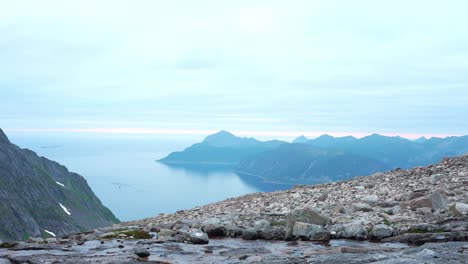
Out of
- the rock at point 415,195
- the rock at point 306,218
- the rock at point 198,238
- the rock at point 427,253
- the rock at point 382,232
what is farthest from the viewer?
the rock at point 415,195

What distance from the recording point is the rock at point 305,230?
20409 millimetres

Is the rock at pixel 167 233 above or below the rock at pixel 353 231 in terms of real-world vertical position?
below

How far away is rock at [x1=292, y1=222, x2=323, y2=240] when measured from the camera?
20409 millimetres

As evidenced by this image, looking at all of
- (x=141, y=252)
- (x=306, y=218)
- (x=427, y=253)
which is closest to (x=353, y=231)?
(x=306, y=218)

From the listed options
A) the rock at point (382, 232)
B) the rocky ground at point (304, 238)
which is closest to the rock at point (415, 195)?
the rocky ground at point (304, 238)

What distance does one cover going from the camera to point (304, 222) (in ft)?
70.4

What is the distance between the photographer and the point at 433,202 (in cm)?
2359

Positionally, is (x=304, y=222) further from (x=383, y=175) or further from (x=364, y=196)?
(x=383, y=175)

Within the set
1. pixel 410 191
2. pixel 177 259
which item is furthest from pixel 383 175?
pixel 177 259

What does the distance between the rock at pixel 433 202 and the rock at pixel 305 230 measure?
6576 mm

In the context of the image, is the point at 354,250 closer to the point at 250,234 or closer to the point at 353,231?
the point at 353,231

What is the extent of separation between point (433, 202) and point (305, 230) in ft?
25.1

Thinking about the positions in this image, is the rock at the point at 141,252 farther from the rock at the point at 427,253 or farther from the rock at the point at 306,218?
the rock at the point at 427,253

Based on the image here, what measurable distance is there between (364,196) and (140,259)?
17478 millimetres
